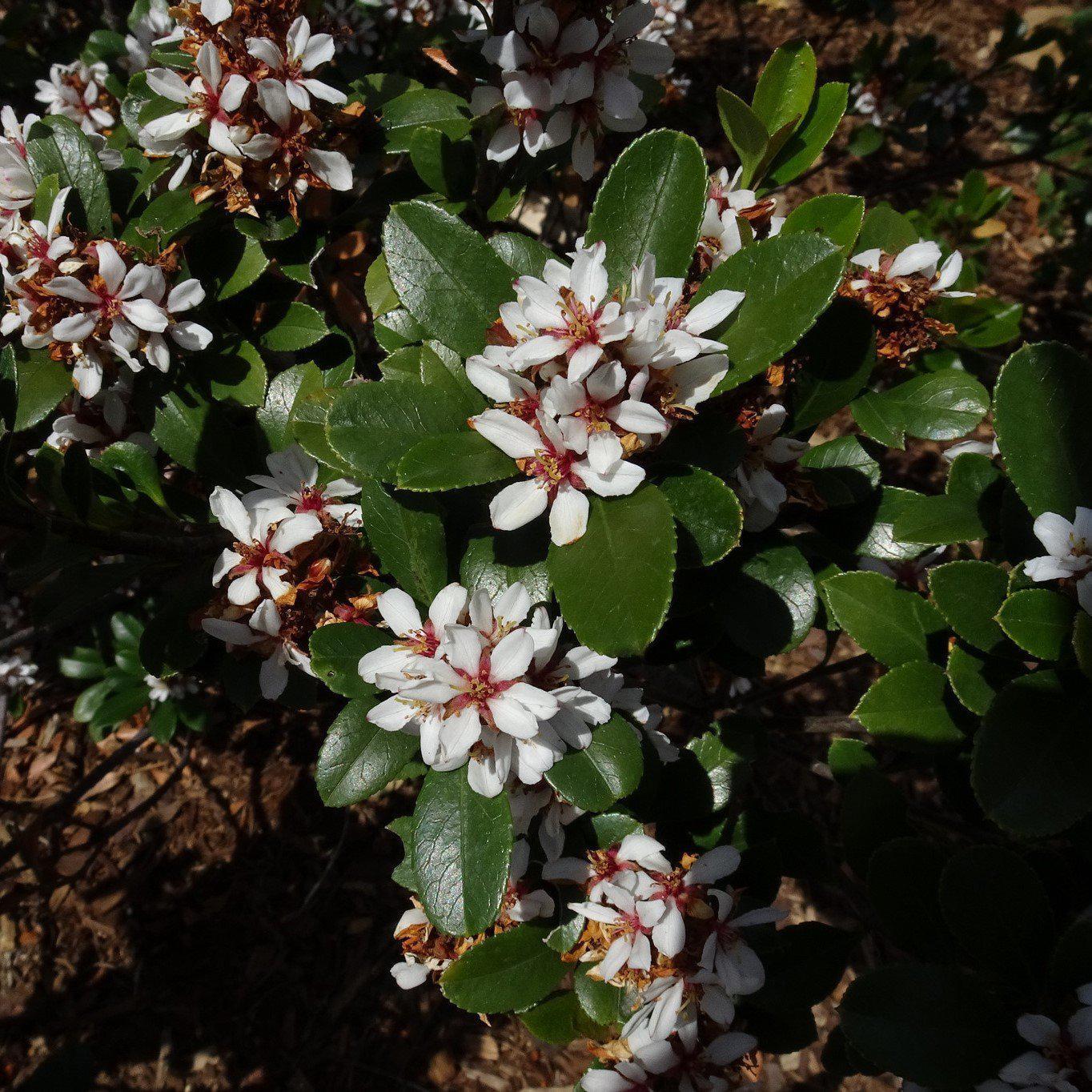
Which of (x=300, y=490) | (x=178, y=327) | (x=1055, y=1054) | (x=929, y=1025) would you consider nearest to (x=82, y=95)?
(x=178, y=327)

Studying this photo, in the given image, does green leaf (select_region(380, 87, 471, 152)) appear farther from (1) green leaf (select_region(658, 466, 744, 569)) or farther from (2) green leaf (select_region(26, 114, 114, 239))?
(1) green leaf (select_region(658, 466, 744, 569))

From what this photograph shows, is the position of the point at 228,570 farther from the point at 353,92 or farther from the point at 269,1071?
the point at 269,1071

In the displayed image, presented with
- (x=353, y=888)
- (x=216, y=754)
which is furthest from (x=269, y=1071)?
(x=216, y=754)

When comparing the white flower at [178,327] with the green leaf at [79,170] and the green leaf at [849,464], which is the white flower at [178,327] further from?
the green leaf at [849,464]

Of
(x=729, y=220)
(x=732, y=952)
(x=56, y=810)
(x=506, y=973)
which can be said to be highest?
(x=729, y=220)

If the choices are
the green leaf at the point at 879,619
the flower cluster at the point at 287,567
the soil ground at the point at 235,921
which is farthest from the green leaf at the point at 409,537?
the soil ground at the point at 235,921

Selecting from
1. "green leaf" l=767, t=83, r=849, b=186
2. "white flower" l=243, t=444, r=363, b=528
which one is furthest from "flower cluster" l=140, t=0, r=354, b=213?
"green leaf" l=767, t=83, r=849, b=186

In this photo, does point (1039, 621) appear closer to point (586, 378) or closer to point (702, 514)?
point (702, 514)
